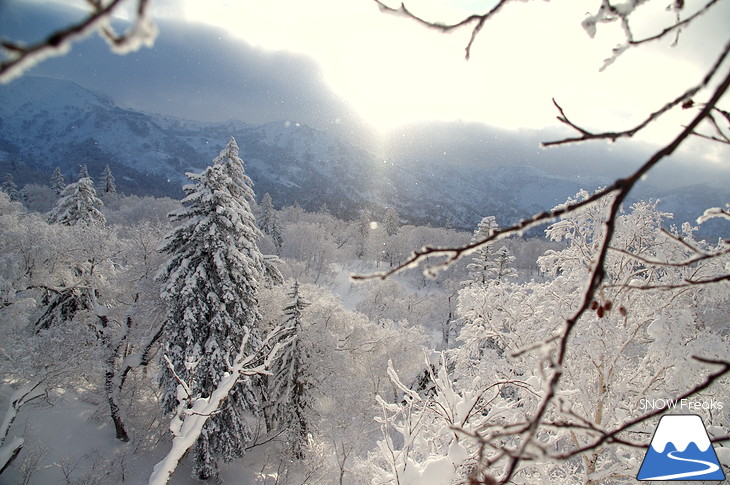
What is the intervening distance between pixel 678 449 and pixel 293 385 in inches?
689

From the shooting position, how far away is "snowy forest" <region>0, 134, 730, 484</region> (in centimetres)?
495

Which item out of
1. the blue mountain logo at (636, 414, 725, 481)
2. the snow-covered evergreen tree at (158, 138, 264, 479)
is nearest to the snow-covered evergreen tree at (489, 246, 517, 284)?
the snow-covered evergreen tree at (158, 138, 264, 479)

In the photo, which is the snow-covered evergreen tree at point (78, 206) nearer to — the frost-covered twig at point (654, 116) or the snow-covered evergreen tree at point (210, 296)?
the snow-covered evergreen tree at point (210, 296)

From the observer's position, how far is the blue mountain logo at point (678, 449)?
82.0 inches

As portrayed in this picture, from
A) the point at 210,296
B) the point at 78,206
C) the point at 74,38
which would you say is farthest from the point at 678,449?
the point at 78,206

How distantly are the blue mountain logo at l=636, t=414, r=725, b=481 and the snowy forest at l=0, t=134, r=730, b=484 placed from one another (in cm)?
24

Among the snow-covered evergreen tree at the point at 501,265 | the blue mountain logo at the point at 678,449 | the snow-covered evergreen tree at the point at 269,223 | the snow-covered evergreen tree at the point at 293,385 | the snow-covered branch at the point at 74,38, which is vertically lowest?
the snow-covered evergreen tree at the point at 269,223

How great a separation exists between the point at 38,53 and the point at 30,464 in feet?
56.2

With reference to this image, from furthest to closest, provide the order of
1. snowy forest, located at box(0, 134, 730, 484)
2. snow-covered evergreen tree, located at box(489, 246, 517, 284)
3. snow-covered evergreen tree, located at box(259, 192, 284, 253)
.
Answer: snow-covered evergreen tree, located at box(259, 192, 284, 253) < snow-covered evergreen tree, located at box(489, 246, 517, 284) < snowy forest, located at box(0, 134, 730, 484)

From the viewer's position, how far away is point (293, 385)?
17.9 metres

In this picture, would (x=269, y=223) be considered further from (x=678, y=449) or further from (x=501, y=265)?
(x=678, y=449)

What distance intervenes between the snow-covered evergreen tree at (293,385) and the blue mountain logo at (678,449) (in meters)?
16.1

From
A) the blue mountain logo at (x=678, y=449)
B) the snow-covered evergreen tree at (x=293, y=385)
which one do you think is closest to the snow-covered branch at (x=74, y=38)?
the blue mountain logo at (x=678, y=449)

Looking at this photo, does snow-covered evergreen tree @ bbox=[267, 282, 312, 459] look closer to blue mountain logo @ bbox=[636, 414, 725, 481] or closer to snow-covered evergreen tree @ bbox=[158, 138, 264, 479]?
snow-covered evergreen tree @ bbox=[158, 138, 264, 479]
